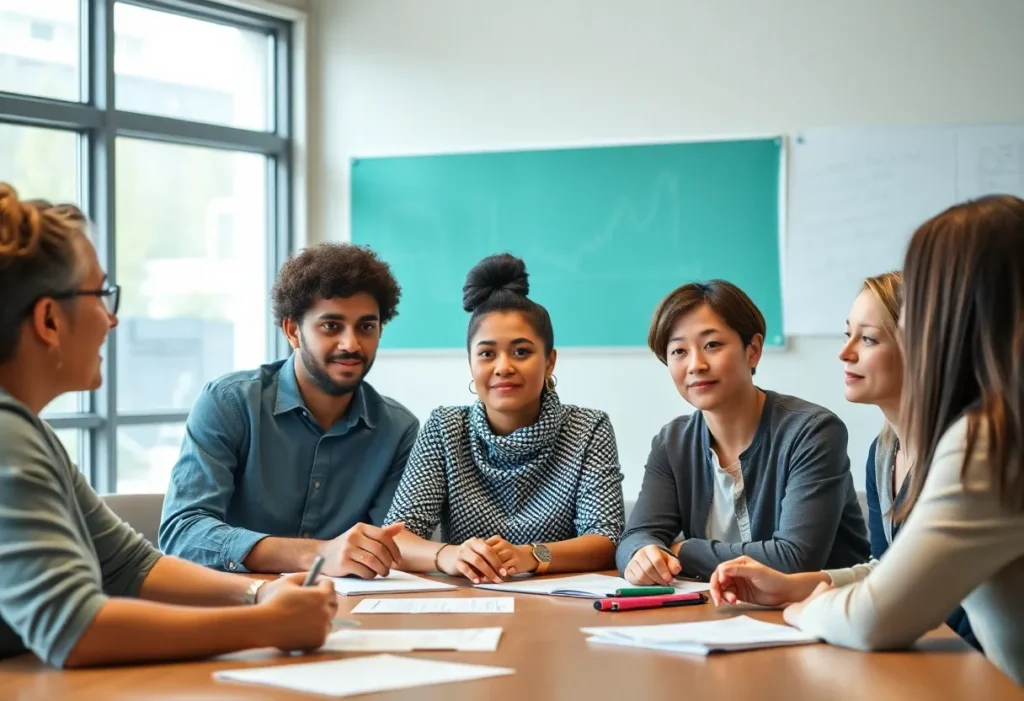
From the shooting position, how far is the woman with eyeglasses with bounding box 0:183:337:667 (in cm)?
136

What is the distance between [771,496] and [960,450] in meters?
0.93

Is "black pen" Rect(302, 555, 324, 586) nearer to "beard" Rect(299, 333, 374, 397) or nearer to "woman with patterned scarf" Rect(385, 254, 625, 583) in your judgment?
"woman with patterned scarf" Rect(385, 254, 625, 583)

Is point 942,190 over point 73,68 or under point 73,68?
under

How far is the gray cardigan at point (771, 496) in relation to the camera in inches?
86.0

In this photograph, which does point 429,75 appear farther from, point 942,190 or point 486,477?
point 486,477

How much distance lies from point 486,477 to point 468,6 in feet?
10.5

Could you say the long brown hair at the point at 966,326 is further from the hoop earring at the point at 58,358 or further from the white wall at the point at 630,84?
the white wall at the point at 630,84

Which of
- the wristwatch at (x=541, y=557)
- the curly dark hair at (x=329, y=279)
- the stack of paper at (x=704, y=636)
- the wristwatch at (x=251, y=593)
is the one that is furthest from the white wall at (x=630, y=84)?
the wristwatch at (x=251, y=593)

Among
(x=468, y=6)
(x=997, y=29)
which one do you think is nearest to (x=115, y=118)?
(x=468, y=6)

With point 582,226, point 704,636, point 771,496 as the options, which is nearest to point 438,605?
point 704,636

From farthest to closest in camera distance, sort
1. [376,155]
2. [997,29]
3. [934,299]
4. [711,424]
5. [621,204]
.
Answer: [376,155] < [621,204] < [997,29] < [711,424] < [934,299]

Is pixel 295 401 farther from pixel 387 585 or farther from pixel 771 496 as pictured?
pixel 771 496

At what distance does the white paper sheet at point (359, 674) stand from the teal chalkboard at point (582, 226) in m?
3.54

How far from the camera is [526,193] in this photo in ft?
16.6
